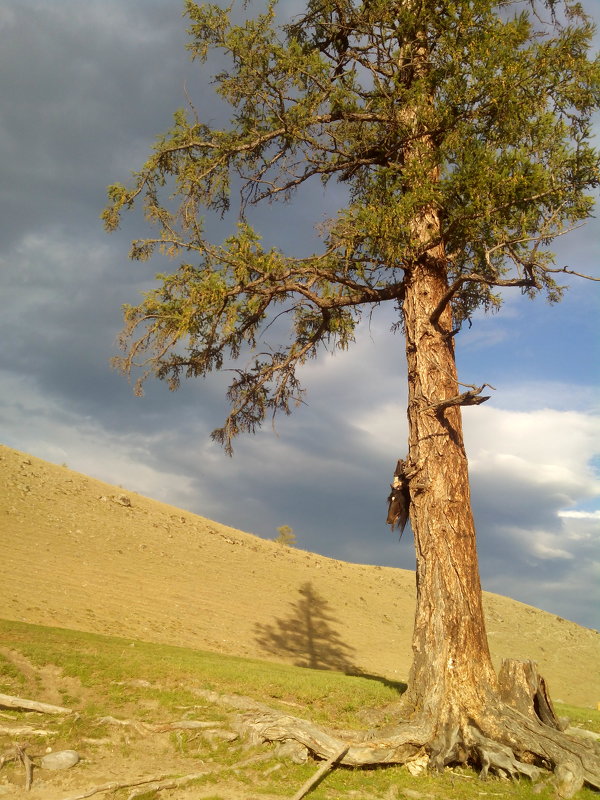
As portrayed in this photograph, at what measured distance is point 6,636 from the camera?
12.5m

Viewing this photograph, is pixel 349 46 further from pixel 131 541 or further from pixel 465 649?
pixel 131 541

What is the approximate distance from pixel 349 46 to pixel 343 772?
1458cm

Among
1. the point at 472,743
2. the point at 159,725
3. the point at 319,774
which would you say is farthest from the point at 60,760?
the point at 472,743

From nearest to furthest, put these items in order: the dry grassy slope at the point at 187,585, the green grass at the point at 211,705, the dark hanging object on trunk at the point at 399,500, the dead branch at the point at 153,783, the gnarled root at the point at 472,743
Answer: the dead branch at the point at 153,783
the green grass at the point at 211,705
the gnarled root at the point at 472,743
the dark hanging object on trunk at the point at 399,500
the dry grassy slope at the point at 187,585

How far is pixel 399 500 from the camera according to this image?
9.71m

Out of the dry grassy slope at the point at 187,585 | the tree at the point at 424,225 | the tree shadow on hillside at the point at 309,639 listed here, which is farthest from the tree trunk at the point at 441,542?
the tree shadow on hillside at the point at 309,639

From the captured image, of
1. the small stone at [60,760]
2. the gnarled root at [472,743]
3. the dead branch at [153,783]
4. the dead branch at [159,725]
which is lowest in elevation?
the small stone at [60,760]

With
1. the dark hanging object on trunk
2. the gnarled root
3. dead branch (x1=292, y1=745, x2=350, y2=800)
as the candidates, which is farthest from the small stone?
the dark hanging object on trunk

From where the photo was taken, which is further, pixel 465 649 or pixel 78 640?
pixel 78 640

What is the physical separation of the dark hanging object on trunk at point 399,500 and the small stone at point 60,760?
19.0 feet

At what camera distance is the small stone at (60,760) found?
666cm

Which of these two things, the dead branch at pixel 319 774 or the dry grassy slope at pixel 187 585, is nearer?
the dead branch at pixel 319 774

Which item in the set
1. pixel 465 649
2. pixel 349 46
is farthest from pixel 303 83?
pixel 465 649

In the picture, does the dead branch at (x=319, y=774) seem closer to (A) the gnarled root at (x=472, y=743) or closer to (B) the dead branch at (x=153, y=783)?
(A) the gnarled root at (x=472, y=743)
